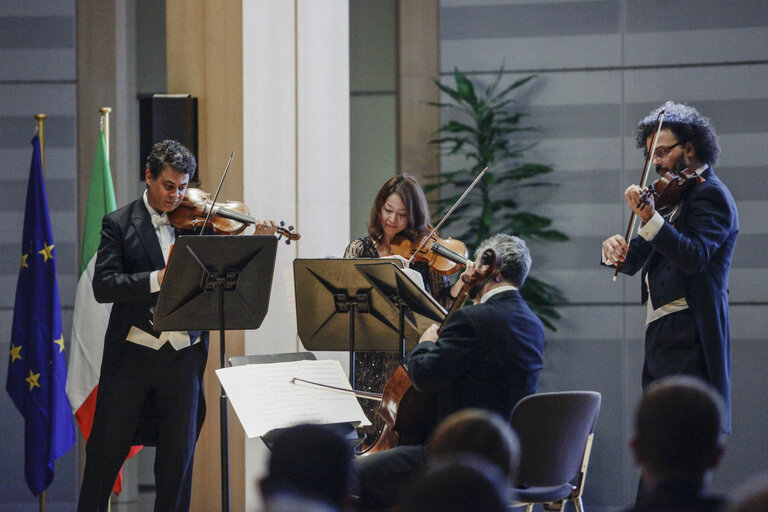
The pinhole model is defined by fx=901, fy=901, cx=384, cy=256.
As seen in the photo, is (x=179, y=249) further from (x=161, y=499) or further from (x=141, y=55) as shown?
(x=141, y=55)

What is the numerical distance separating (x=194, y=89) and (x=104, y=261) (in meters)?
1.35

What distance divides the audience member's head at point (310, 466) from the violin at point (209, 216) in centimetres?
187

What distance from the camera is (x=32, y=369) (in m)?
4.09

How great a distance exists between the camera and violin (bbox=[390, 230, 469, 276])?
3.60m

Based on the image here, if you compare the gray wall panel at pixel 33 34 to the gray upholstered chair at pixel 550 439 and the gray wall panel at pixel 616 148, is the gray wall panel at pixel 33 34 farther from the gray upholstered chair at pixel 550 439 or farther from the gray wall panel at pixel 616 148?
the gray upholstered chair at pixel 550 439

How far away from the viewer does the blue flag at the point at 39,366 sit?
409cm

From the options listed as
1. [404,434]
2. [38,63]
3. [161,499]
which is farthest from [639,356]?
[38,63]

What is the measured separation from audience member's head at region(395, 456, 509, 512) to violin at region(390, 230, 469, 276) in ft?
7.59

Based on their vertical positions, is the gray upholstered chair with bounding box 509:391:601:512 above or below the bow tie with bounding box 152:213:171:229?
below

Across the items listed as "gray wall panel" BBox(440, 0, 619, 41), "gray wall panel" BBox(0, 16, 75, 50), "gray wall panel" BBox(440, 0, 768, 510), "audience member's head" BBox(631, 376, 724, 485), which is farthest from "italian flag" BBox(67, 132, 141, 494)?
"audience member's head" BBox(631, 376, 724, 485)

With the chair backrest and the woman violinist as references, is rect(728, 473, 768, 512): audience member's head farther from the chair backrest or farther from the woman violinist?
the woman violinist

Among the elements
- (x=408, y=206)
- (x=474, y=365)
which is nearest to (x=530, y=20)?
(x=408, y=206)

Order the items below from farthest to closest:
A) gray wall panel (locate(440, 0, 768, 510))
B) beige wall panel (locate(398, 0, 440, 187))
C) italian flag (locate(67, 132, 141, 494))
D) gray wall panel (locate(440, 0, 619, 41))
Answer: beige wall panel (locate(398, 0, 440, 187))
gray wall panel (locate(440, 0, 619, 41))
gray wall panel (locate(440, 0, 768, 510))
italian flag (locate(67, 132, 141, 494))

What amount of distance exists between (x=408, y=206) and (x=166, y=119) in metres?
1.29
